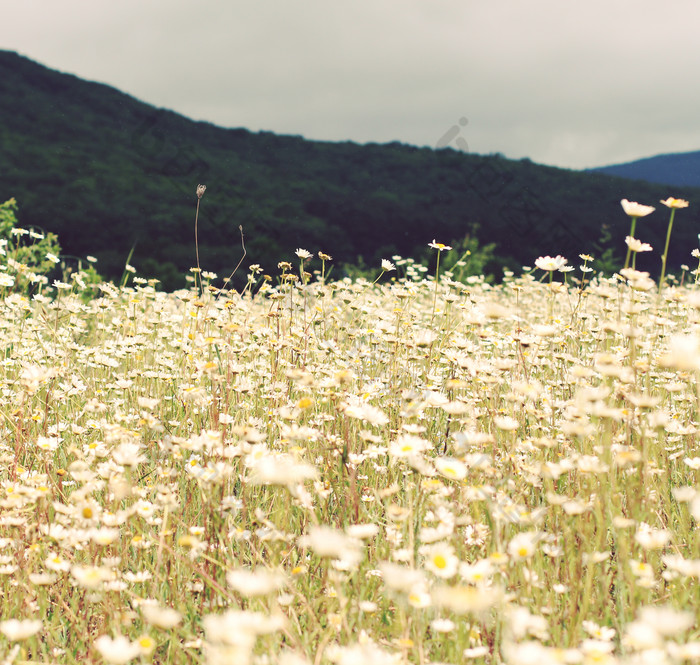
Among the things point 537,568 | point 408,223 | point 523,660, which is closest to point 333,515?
point 537,568

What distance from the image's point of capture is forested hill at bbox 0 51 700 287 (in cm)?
2386

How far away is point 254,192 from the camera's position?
3127 cm

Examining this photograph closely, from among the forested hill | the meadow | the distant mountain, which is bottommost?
the meadow

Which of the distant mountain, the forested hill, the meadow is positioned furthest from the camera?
the distant mountain

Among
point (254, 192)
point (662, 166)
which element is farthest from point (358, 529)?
point (662, 166)

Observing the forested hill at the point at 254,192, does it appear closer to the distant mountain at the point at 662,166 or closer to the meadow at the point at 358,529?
the distant mountain at the point at 662,166

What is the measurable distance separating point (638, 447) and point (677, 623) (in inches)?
45.3

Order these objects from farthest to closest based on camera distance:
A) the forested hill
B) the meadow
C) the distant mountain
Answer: the distant mountain
the forested hill
the meadow

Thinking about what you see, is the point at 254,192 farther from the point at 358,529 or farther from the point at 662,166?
the point at 662,166

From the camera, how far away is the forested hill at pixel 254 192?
23.9 m

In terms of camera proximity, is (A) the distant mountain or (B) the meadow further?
(A) the distant mountain

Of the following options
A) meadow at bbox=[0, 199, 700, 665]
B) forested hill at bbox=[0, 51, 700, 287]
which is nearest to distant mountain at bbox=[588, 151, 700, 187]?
forested hill at bbox=[0, 51, 700, 287]

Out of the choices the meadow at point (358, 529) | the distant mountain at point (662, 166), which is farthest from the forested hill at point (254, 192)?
the meadow at point (358, 529)

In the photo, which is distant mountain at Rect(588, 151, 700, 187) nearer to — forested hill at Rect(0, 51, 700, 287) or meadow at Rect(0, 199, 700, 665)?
forested hill at Rect(0, 51, 700, 287)
